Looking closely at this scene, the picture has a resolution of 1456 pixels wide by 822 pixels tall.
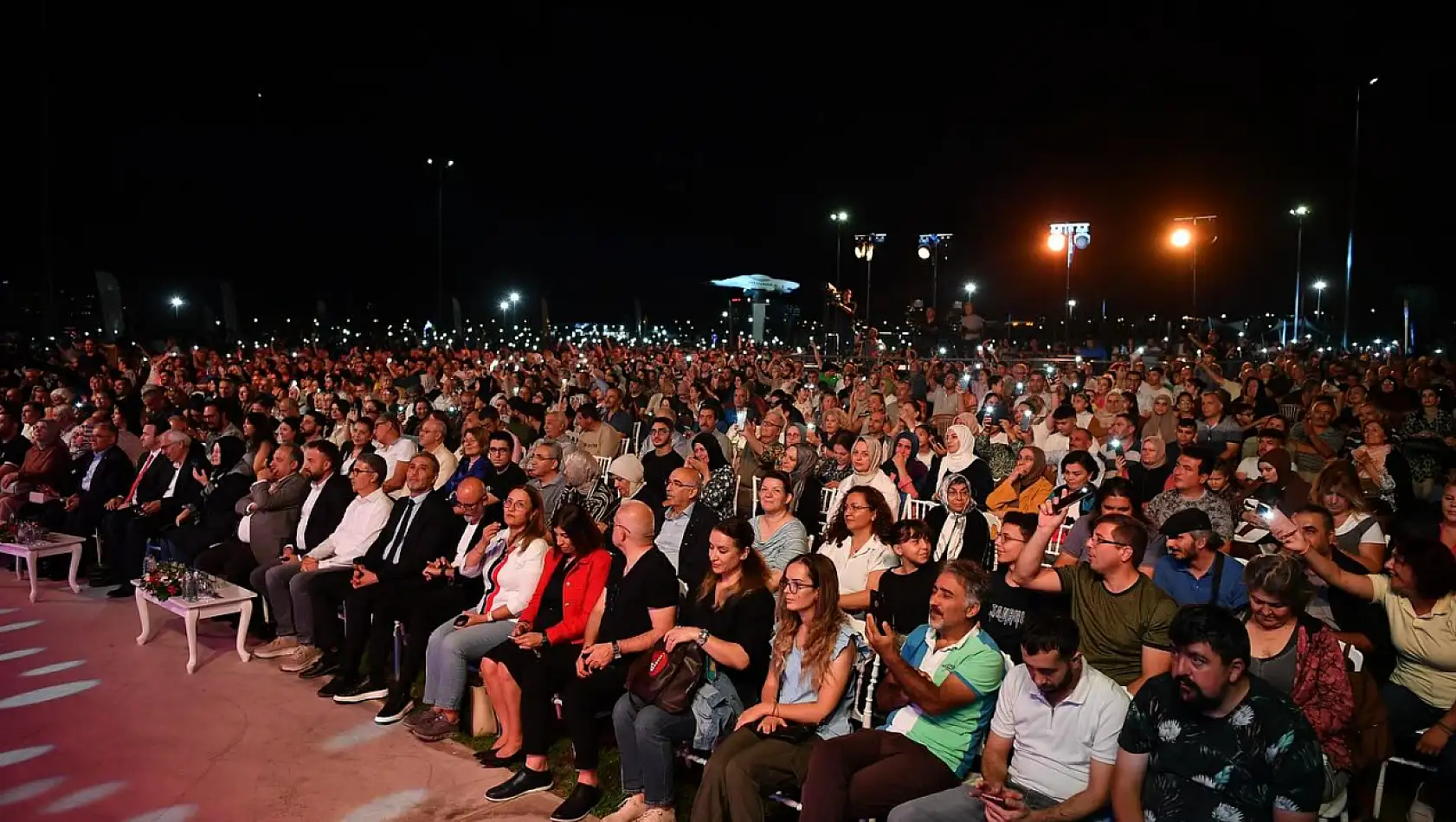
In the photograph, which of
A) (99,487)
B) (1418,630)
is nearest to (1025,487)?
(1418,630)

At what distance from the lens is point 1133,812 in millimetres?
2961

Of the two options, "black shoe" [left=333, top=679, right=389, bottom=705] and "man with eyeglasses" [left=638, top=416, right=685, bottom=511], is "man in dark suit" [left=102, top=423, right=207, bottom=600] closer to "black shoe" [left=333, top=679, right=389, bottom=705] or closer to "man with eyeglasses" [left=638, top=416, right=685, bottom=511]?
"black shoe" [left=333, top=679, right=389, bottom=705]

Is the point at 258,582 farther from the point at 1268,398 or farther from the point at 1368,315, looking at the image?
the point at 1368,315

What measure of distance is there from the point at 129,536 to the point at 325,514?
8.60 ft

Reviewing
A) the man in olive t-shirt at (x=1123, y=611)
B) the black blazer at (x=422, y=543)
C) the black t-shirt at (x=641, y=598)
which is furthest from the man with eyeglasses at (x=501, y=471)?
the man in olive t-shirt at (x=1123, y=611)

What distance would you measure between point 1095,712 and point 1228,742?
1.57 ft

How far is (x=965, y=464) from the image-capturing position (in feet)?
24.5

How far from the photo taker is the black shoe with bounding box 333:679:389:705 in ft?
18.3

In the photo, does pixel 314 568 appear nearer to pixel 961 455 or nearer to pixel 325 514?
pixel 325 514

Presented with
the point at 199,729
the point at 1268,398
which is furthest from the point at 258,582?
the point at 1268,398

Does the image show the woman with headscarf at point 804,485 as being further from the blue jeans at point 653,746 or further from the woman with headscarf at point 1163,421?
the woman with headscarf at point 1163,421

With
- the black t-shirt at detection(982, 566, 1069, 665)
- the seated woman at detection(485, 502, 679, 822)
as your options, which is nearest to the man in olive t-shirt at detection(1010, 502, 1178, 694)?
the black t-shirt at detection(982, 566, 1069, 665)

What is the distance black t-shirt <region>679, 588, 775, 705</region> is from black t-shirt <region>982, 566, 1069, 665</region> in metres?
1.13

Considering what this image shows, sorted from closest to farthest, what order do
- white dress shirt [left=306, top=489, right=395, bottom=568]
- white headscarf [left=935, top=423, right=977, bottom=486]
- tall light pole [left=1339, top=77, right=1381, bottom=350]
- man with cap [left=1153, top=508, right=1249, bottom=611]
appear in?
man with cap [left=1153, top=508, right=1249, bottom=611] < white dress shirt [left=306, top=489, right=395, bottom=568] < white headscarf [left=935, top=423, right=977, bottom=486] < tall light pole [left=1339, top=77, right=1381, bottom=350]
